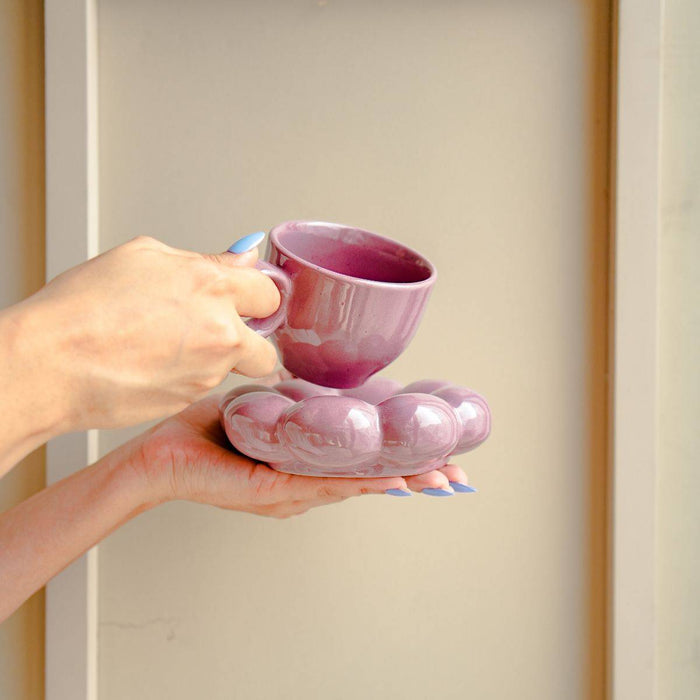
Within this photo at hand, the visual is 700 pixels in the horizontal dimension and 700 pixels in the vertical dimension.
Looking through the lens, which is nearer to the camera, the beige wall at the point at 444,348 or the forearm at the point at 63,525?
the forearm at the point at 63,525

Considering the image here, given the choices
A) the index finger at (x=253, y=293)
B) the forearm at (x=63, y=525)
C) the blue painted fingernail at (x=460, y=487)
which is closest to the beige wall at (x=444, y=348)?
the forearm at (x=63, y=525)

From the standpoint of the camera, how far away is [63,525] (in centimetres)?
73

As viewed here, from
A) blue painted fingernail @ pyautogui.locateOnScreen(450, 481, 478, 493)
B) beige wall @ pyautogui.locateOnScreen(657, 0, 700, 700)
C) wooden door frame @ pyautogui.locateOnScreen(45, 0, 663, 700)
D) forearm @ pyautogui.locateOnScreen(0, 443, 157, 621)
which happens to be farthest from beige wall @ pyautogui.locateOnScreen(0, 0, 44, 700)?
beige wall @ pyautogui.locateOnScreen(657, 0, 700, 700)

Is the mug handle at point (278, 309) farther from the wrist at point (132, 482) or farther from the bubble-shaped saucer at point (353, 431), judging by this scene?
the wrist at point (132, 482)

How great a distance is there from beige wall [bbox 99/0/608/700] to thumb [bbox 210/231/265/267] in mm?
365

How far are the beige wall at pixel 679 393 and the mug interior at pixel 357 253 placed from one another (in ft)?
1.29

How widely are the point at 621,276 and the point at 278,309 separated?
47cm

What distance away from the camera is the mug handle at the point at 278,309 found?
56 cm

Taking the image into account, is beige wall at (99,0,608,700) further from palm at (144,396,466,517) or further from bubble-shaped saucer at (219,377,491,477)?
bubble-shaped saucer at (219,377,491,477)

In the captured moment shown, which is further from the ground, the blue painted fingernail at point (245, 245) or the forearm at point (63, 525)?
the blue painted fingernail at point (245, 245)

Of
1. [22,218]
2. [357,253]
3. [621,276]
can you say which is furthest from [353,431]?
[22,218]

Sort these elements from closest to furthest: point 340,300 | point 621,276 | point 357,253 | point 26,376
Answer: point 26,376
point 340,300
point 357,253
point 621,276

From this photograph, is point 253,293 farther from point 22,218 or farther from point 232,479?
point 22,218

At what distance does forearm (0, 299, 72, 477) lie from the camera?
45cm
